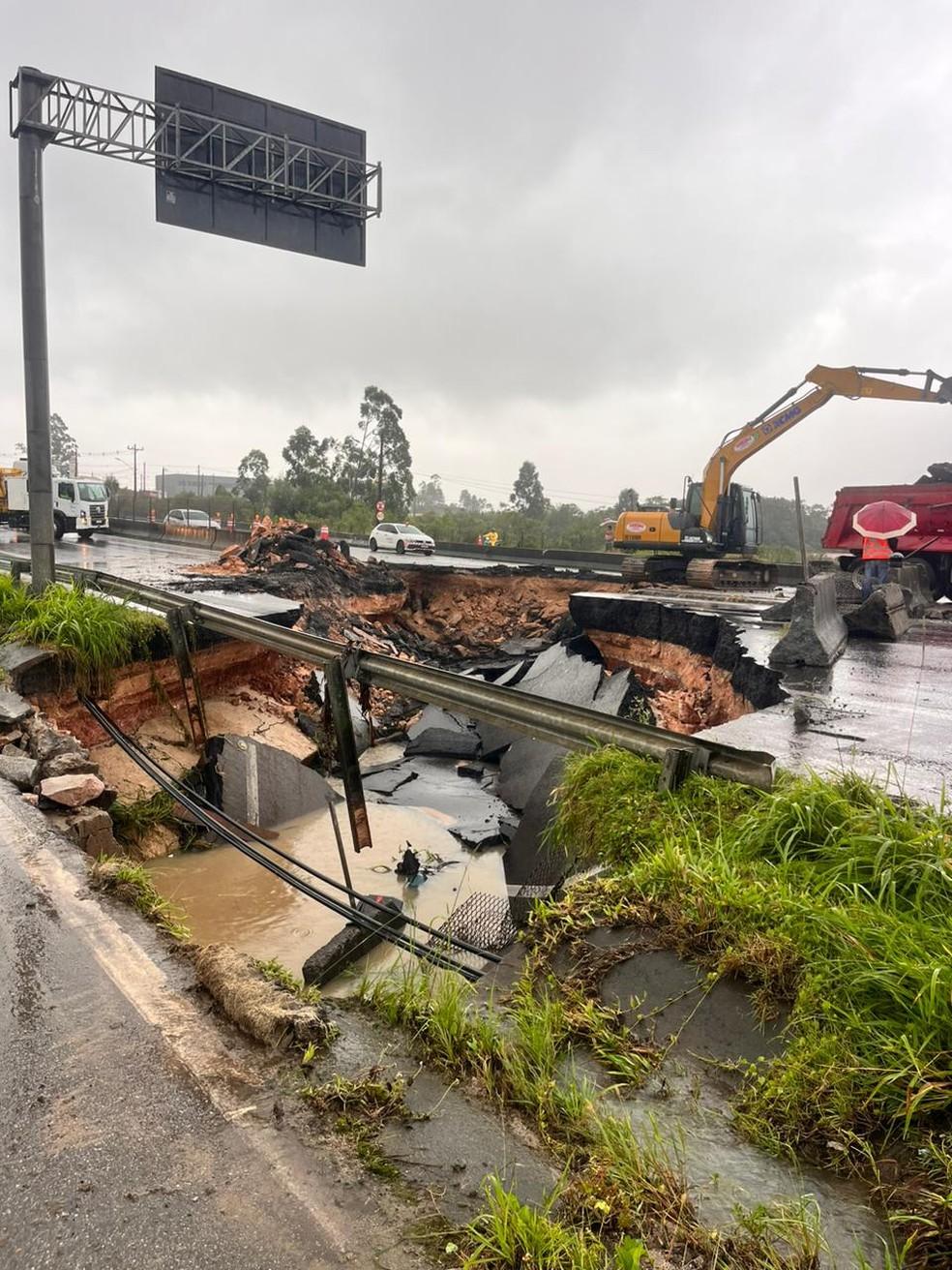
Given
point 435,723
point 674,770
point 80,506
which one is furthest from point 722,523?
point 80,506

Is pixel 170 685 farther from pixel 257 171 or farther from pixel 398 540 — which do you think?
pixel 398 540

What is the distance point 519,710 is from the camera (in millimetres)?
4188

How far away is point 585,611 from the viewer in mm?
12070

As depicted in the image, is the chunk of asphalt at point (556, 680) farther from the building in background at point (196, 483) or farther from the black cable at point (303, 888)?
the building in background at point (196, 483)

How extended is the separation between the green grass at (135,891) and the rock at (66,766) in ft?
5.99

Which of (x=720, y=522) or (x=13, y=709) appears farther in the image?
Result: (x=720, y=522)

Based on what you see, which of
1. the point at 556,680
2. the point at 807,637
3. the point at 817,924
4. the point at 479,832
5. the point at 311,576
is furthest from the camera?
the point at 311,576

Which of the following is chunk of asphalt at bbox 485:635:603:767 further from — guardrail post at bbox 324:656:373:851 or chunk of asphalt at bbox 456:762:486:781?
guardrail post at bbox 324:656:373:851

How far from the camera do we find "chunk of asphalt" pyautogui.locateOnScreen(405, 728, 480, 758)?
10609 mm

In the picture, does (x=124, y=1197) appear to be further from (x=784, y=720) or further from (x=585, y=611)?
(x=585, y=611)

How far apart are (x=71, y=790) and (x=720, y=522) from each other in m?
17.8

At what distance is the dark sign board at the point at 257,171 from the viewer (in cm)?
932

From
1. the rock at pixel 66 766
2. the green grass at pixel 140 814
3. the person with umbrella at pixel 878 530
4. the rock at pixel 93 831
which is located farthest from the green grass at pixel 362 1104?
the person with umbrella at pixel 878 530

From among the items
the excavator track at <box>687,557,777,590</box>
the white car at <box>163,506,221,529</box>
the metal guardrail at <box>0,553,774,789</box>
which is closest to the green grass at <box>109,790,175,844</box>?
the metal guardrail at <box>0,553,774,789</box>
